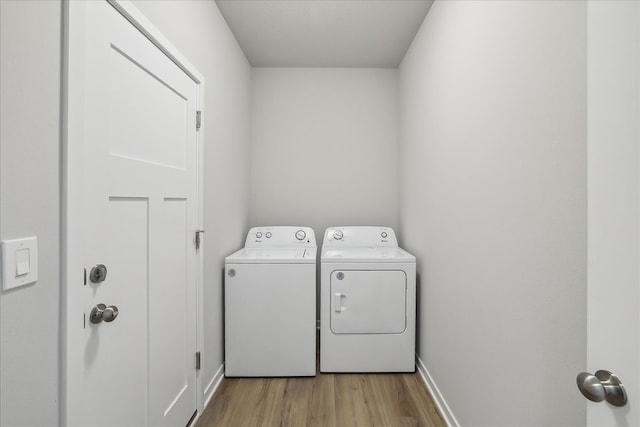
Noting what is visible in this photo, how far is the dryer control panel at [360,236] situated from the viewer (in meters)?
2.76

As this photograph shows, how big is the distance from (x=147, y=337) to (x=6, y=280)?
697mm

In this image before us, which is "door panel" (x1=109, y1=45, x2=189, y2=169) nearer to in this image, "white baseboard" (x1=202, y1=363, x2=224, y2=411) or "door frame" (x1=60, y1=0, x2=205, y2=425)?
"door frame" (x1=60, y1=0, x2=205, y2=425)

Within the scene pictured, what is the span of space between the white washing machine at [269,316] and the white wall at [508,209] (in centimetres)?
82

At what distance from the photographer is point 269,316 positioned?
2.11 metres

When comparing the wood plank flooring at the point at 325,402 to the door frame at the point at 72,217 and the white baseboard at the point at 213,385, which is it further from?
the door frame at the point at 72,217

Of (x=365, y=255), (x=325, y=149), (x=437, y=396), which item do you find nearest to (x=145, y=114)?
(x=365, y=255)

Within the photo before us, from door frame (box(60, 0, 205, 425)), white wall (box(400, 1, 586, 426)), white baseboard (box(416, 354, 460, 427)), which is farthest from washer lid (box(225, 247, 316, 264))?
door frame (box(60, 0, 205, 425))

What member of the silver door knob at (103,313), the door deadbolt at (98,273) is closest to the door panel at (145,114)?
the door deadbolt at (98,273)

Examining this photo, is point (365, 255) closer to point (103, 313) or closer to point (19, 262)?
point (103, 313)

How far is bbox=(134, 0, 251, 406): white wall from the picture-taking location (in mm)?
1607

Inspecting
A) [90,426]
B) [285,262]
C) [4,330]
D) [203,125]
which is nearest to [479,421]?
[285,262]

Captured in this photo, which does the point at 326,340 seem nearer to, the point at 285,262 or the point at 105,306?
the point at 285,262

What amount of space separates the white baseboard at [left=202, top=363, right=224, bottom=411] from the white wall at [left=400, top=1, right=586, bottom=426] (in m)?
1.35

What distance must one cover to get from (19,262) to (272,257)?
150 cm
